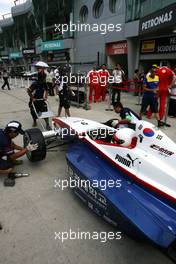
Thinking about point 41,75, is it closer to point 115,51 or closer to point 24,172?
point 24,172

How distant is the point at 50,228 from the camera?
2480 mm

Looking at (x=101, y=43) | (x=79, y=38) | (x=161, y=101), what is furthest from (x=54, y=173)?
(x=79, y=38)

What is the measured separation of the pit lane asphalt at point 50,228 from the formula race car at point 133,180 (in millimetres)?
236

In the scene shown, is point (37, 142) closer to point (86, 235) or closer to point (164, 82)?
point (86, 235)

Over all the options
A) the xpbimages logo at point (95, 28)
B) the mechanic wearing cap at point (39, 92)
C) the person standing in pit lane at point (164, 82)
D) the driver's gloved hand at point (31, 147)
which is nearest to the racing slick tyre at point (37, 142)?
the driver's gloved hand at point (31, 147)

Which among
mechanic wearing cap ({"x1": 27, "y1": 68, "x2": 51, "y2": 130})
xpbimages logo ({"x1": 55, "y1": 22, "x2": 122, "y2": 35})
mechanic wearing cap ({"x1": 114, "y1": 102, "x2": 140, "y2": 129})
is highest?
xpbimages logo ({"x1": 55, "y1": 22, "x2": 122, "y2": 35})

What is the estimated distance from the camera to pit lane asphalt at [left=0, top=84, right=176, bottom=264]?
2.12 m

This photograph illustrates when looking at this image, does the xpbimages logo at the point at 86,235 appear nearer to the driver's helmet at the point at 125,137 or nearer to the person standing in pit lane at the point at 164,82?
the driver's helmet at the point at 125,137

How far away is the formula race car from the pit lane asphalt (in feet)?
0.78

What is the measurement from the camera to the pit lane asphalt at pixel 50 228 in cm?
212

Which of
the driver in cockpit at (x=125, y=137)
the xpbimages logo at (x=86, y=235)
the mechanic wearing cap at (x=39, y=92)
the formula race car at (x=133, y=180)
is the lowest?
the xpbimages logo at (x=86, y=235)

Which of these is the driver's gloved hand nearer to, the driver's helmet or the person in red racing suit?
the driver's helmet

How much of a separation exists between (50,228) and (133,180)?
1.06 meters

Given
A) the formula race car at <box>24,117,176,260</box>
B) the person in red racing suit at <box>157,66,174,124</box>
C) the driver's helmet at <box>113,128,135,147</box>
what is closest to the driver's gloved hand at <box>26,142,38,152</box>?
the formula race car at <box>24,117,176,260</box>
